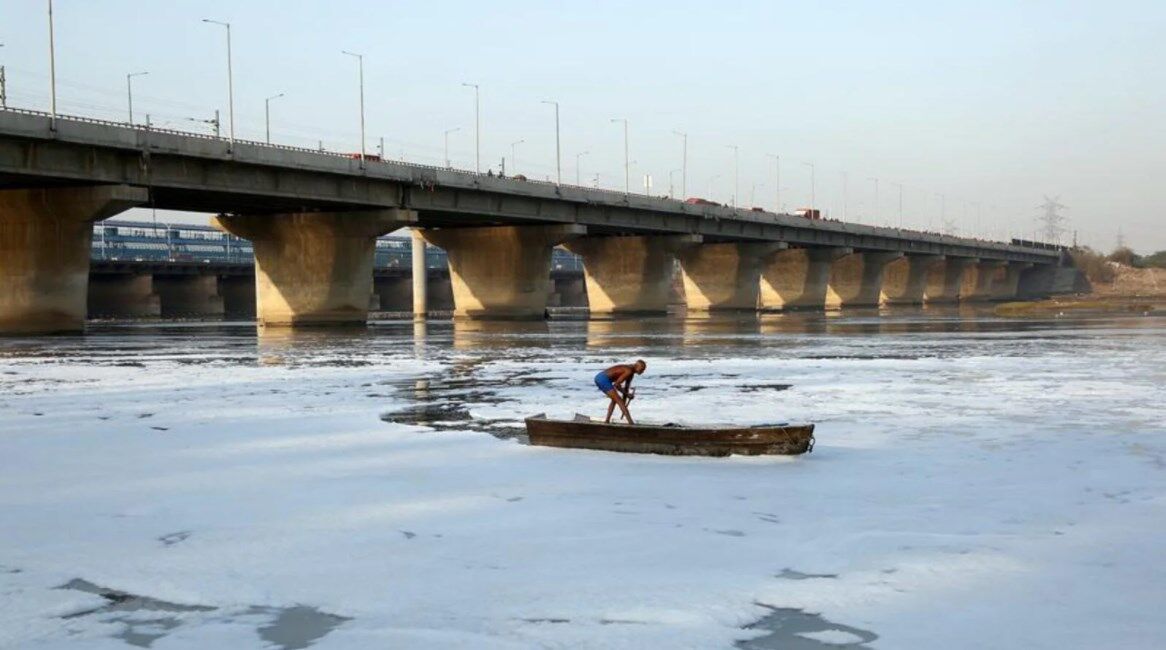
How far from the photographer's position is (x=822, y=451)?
16953 millimetres

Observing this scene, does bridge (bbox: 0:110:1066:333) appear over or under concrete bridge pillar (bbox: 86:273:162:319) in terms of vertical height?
over

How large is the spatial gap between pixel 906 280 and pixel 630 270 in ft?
227

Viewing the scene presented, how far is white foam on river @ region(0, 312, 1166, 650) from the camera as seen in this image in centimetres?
861

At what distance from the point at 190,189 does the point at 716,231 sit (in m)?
56.5

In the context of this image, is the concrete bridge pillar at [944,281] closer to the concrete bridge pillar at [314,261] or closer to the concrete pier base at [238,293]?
the concrete pier base at [238,293]

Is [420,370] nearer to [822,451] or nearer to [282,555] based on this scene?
[822,451]

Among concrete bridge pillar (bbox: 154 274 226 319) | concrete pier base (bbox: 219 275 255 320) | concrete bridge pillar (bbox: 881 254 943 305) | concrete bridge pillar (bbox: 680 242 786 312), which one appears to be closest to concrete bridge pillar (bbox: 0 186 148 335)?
concrete bridge pillar (bbox: 680 242 786 312)

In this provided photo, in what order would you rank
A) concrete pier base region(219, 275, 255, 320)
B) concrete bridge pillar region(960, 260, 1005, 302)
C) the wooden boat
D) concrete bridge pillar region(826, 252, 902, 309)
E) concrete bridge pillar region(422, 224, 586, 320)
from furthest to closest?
1. concrete bridge pillar region(960, 260, 1005, 302)
2. concrete bridge pillar region(826, 252, 902, 309)
3. concrete pier base region(219, 275, 255, 320)
4. concrete bridge pillar region(422, 224, 586, 320)
5. the wooden boat

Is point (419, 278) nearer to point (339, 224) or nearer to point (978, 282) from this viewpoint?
point (339, 224)

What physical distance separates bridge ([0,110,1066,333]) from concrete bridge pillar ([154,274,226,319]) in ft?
95.1

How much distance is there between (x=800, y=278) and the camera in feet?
425

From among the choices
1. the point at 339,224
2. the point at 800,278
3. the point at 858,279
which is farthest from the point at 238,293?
the point at 858,279

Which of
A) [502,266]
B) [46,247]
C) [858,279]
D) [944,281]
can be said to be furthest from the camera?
[944,281]

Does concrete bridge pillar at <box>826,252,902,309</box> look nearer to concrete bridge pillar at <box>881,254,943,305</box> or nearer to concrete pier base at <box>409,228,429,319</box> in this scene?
concrete bridge pillar at <box>881,254,943,305</box>
